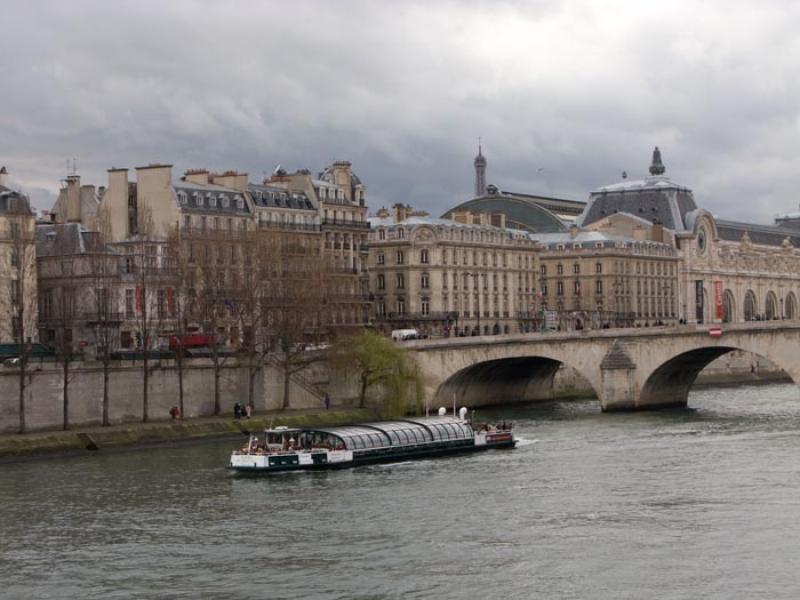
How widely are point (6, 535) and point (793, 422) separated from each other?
4188 cm

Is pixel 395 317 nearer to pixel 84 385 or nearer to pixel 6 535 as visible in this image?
pixel 84 385

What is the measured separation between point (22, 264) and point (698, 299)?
86.2 metres

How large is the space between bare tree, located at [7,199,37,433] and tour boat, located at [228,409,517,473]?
15921 millimetres

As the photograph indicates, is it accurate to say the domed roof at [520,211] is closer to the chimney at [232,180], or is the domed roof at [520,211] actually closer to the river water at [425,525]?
the chimney at [232,180]

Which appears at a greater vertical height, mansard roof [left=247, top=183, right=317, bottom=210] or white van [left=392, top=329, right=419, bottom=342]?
mansard roof [left=247, top=183, right=317, bottom=210]

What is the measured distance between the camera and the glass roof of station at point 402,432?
6919 cm

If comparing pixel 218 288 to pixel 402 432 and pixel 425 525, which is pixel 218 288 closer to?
pixel 402 432

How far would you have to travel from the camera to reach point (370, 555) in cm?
4778

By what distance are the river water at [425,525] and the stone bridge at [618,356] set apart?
672 inches

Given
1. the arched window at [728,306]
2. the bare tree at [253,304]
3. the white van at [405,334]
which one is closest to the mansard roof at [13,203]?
the bare tree at [253,304]

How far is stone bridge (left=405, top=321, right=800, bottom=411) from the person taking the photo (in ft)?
297

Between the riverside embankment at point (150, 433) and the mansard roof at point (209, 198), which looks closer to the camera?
the riverside embankment at point (150, 433)

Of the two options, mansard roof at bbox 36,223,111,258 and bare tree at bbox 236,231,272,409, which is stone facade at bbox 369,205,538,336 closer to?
bare tree at bbox 236,231,272,409

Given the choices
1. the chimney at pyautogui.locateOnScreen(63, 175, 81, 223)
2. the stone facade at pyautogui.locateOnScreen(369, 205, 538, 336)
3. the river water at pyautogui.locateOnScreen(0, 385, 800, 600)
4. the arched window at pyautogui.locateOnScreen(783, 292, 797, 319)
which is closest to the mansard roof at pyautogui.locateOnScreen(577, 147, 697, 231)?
the arched window at pyautogui.locateOnScreen(783, 292, 797, 319)
